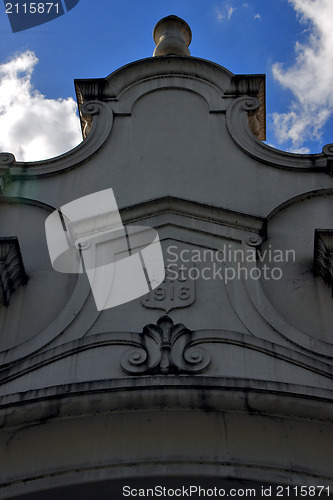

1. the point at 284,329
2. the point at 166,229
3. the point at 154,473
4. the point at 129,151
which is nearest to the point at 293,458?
the point at 154,473

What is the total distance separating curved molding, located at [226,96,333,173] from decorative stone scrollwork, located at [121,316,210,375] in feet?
10.3

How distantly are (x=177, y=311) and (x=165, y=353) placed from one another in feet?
2.59

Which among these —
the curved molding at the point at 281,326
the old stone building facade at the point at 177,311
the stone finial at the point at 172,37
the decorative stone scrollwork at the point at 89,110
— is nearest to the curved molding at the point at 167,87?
the old stone building facade at the point at 177,311

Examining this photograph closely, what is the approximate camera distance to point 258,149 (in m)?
10.0

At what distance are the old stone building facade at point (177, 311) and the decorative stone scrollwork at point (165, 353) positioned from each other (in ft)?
0.05

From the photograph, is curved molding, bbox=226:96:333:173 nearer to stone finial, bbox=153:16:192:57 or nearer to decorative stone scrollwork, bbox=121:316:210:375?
stone finial, bbox=153:16:192:57

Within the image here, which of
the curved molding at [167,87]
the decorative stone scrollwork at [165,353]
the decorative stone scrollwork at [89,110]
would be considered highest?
the curved molding at [167,87]

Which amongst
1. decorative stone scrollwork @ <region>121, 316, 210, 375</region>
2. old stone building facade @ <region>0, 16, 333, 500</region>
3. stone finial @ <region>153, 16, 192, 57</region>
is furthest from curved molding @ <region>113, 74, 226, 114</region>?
decorative stone scrollwork @ <region>121, 316, 210, 375</region>

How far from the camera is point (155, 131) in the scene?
10375mm

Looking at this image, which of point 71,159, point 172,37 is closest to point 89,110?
point 71,159

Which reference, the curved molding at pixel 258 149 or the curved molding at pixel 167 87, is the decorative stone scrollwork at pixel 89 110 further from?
the curved molding at pixel 258 149

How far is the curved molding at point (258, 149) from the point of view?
32.0 feet

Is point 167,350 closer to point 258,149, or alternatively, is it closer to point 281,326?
point 281,326

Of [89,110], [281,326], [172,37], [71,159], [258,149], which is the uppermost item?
[172,37]
